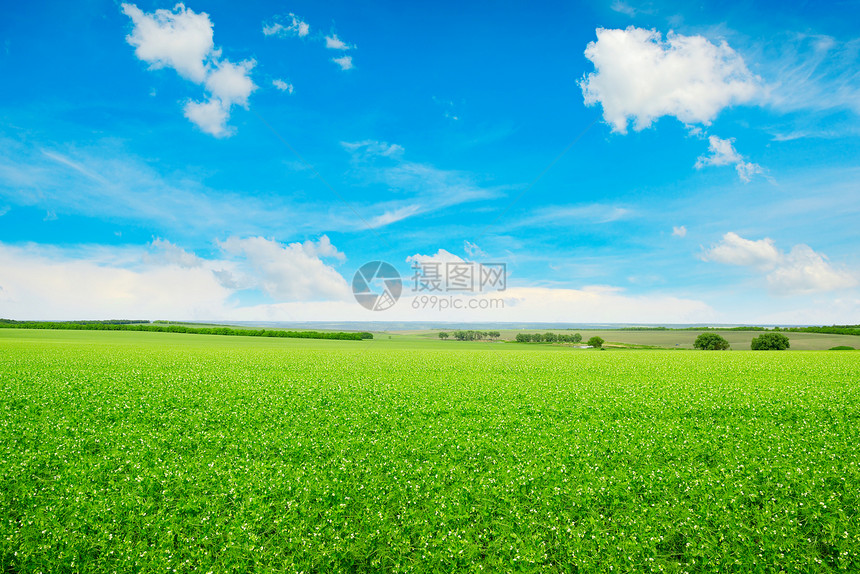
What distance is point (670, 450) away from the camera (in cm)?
1047

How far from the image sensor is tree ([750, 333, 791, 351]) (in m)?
66.7

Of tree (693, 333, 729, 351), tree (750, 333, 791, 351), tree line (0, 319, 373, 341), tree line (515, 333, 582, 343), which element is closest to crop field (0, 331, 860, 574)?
tree line (515, 333, 582, 343)

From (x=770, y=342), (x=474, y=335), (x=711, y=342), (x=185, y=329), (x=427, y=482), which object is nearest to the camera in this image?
(x=427, y=482)

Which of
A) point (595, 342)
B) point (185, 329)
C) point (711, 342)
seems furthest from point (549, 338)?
point (185, 329)

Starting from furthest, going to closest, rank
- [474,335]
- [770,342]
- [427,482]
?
[474,335], [770,342], [427,482]

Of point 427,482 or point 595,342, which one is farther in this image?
point 595,342

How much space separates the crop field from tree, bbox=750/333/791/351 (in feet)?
220

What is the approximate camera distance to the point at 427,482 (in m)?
9.02

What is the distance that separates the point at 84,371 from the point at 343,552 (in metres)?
20.4

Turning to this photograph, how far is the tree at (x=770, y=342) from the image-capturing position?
219ft

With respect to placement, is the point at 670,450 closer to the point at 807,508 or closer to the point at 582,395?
the point at 807,508

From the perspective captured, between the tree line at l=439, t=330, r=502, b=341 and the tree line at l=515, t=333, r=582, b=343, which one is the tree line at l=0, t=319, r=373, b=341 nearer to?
the tree line at l=439, t=330, r=502, b=341

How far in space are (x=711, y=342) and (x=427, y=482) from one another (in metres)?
78.3

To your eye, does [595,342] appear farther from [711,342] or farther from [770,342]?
[770,342]
